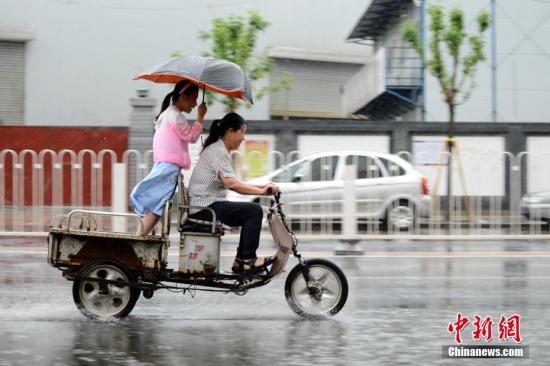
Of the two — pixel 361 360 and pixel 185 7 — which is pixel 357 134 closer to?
pixel 185 7

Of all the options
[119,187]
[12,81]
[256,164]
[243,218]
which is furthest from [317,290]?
[12,81]

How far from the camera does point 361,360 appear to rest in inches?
237

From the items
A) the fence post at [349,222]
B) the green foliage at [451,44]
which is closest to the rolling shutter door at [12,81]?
the green foliage at [451,44]

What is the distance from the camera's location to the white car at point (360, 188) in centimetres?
1656

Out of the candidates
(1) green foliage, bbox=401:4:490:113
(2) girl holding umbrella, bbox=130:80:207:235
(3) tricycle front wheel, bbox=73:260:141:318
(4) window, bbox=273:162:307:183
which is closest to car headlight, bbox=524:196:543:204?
(4) window, bbox=273:162:307:183

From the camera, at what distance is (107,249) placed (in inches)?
292

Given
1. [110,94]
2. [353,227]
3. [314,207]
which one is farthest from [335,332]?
[110,94]

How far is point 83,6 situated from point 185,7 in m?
3.50

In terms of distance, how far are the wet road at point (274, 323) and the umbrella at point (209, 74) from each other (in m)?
1.87

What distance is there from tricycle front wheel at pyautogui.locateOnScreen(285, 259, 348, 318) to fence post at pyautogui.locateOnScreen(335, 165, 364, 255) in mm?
5144

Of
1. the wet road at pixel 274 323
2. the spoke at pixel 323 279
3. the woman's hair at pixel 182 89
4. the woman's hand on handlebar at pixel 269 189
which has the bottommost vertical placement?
the wet road at pixel 274 323

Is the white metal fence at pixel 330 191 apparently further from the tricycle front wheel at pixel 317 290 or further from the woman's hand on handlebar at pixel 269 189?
the woman's hand on handlebar at pixel 269 189

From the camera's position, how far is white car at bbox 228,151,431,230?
54.3 ft

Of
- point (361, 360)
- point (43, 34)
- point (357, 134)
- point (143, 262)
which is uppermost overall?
point (43, 34)
